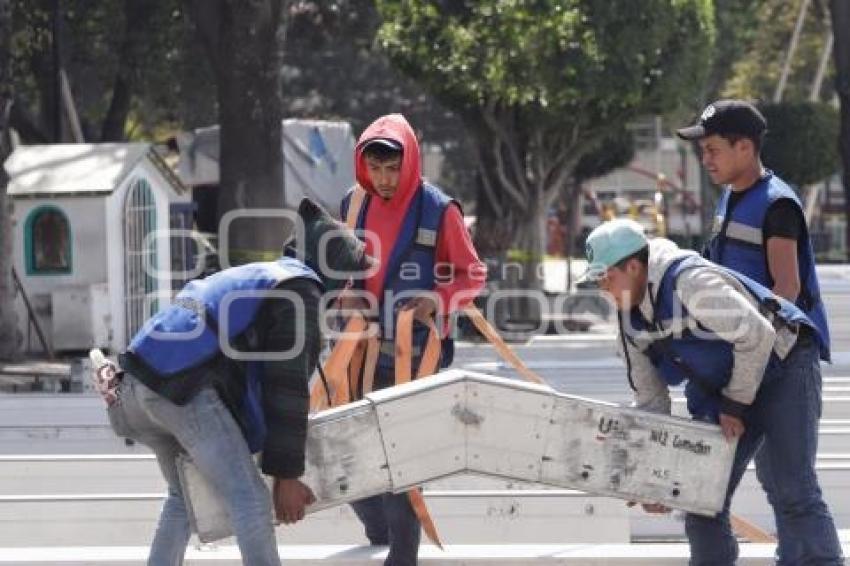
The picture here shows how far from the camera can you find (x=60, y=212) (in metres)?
19.6

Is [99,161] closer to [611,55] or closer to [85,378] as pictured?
[611,55]

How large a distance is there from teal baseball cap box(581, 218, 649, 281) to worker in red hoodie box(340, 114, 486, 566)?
93 centimetres

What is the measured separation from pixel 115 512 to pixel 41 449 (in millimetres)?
1309

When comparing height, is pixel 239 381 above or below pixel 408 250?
below

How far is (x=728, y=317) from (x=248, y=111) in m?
14.2

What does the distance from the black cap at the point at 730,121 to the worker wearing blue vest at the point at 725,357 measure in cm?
50

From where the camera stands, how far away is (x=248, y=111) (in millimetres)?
19438

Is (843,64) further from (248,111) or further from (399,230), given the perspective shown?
(399,230)

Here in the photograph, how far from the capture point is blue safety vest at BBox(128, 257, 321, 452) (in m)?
5.46

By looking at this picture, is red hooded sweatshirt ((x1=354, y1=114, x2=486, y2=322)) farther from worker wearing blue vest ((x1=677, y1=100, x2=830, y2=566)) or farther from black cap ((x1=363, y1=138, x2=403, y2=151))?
worker wearing blue vest ((x1=677, y1=100, x2=830, y2=566))

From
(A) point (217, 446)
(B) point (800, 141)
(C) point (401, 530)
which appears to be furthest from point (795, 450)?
(B) point (800, 141)

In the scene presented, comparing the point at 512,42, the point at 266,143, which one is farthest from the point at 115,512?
the point at 512,42

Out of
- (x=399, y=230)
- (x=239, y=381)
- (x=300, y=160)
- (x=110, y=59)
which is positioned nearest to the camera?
(x=239, y=381)

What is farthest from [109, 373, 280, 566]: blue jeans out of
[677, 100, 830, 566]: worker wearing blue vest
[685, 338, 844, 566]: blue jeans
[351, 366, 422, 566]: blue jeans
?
[677, 100, 830, 566]: worker wearing blue vest
